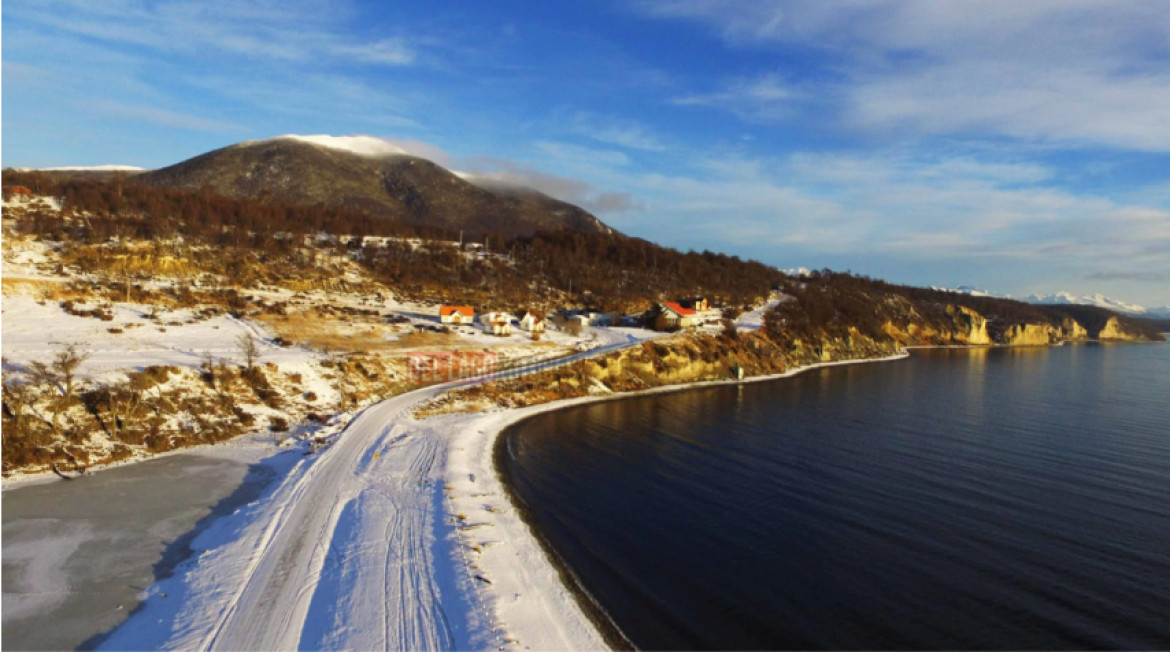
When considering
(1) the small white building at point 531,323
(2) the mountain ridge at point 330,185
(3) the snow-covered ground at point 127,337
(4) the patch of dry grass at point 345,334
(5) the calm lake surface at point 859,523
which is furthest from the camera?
(2) the mountain ridge at point 330,185

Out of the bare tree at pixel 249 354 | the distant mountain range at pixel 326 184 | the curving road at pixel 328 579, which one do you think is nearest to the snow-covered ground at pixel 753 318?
the bare tree at pixel 249 354

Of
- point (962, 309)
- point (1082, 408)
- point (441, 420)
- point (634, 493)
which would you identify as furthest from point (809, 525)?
point (962, 309)

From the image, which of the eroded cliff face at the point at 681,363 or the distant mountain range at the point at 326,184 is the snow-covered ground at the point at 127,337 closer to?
the eroded cliff face at the point at 681,363

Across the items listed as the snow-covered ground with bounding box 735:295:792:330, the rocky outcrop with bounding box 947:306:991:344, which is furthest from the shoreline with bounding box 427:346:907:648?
the rocky outcrop with bounding box 947:306:991:344

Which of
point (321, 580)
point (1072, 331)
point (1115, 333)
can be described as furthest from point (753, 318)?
point (1115, 333)

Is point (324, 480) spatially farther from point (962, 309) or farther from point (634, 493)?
point (962, 309)

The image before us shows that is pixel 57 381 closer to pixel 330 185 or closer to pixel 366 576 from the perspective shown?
pixel 366 576

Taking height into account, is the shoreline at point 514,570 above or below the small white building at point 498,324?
below
